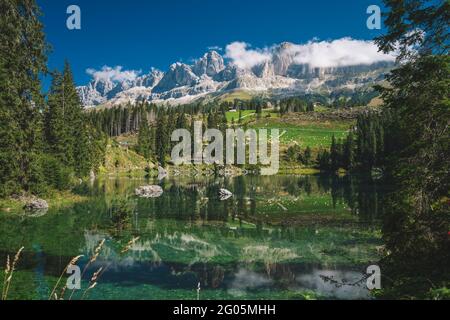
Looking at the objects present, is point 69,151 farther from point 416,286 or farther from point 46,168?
point 416,286

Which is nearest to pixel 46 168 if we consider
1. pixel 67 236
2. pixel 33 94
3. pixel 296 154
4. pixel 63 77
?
pixel 33 94

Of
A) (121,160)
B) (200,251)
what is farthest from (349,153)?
(200,251)

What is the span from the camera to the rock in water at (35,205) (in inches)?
1490

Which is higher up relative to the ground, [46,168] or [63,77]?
[63,77]

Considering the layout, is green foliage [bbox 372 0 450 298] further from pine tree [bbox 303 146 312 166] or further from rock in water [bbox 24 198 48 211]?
pine tree [bbox 303 146 312 166]

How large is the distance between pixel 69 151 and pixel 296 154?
107m

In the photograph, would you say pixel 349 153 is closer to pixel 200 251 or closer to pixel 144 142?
pixel 144 142

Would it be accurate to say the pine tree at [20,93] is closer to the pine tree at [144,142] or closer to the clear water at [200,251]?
the clear water at [200,251]

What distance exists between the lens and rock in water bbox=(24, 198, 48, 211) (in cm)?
3784

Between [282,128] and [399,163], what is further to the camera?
[282,128]

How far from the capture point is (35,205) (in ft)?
125
